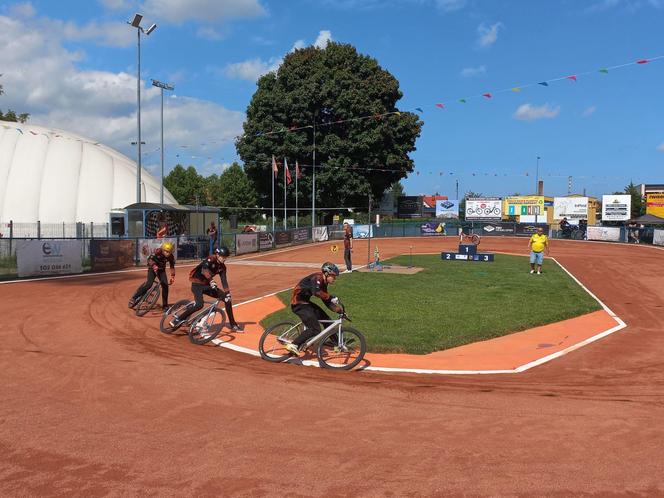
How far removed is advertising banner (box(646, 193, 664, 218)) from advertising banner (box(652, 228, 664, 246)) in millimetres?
37923

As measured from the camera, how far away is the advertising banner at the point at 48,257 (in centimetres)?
2052

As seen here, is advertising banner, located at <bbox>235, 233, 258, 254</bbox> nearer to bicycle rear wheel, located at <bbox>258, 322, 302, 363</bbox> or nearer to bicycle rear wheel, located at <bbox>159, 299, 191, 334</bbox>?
bicycle rear wheel, located at <bbox>159, 299, 191, 334</bbox>

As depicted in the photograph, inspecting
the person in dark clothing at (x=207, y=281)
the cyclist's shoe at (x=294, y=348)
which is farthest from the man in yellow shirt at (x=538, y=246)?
the cyclist's shoe at (x=294, y=348)

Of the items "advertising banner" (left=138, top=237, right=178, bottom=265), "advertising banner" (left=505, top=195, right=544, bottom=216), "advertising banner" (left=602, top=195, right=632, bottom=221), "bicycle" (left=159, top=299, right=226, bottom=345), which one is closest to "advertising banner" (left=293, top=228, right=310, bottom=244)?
"advertising banner" (left=138, top=237, right=178, bottom=265)

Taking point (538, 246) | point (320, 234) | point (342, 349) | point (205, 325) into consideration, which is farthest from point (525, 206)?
point (342, 349)

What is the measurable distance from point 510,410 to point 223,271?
625cm

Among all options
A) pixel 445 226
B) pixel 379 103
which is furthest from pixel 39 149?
pixel 445 226

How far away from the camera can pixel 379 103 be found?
57.2 m

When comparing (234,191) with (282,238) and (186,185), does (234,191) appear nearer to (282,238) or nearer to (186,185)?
(186,185)

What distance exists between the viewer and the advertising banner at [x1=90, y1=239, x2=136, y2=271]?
23.6 metres

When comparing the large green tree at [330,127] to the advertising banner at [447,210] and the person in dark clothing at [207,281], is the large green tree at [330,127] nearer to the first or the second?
the advertising banner at [447,210]

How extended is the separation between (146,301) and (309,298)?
20.6ft

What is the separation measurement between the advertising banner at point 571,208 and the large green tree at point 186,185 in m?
60.1

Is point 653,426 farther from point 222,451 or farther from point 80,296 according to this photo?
point 80,296
